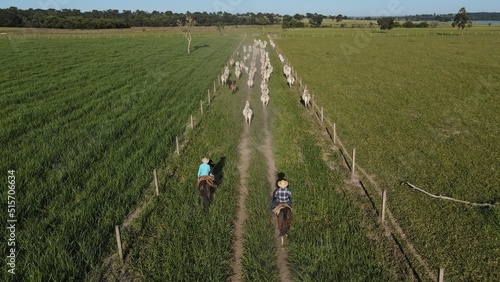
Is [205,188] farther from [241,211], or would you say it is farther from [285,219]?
[285,219]

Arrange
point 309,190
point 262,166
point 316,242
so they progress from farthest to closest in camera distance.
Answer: point 262,166 → point 309,190 → point 316,242

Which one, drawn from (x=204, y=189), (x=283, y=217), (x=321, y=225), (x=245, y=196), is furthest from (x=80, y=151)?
(x=321, y=225)

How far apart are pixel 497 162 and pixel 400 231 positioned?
791 centimetres

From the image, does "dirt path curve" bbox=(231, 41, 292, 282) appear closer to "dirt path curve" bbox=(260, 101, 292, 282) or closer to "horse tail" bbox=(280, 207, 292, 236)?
"dirt path curve" bbox=(260, 101, 292, 282)

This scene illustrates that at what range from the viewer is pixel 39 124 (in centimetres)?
1953

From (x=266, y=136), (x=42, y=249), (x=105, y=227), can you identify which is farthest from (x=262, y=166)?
(x=42, y=249)

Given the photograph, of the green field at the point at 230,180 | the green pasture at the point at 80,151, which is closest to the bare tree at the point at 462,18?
the green field at the point at 230,180

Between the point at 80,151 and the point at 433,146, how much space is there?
1588 cm

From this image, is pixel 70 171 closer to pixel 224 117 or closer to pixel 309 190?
pixel 309 190

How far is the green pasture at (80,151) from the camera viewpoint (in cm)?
937

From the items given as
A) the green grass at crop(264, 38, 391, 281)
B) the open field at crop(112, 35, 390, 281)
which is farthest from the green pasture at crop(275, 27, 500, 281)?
the open field at crop(112, 35, 390, 281)

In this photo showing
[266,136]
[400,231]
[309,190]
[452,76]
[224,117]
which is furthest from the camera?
[452,76]

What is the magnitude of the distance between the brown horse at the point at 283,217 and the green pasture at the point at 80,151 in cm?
434

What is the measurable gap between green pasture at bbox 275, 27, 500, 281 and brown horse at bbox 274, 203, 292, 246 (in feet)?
11.7
